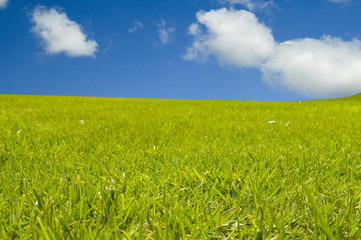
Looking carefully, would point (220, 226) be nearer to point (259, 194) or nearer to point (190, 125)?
point (259, 194)

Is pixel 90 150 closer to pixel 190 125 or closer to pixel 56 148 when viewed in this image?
pixel 56 148

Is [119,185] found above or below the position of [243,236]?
above

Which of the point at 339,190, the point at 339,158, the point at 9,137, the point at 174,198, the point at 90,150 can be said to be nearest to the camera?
A: the point at 174,198

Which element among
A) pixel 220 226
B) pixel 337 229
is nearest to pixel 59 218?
pixel 220 226

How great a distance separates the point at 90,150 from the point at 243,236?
2.57m

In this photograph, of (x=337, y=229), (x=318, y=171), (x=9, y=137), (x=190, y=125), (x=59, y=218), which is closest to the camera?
(x=337, y=229)

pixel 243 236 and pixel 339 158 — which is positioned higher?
pixel 339 158

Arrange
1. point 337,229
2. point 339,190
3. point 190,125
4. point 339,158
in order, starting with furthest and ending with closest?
point 190,125 → point 339,158 → point 339,190 → point 337,229

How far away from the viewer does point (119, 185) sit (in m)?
2.08

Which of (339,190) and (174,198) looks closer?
(174,198)

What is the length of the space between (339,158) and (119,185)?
2324mm

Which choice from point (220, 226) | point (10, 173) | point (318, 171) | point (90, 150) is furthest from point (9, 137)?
point (318, 171)

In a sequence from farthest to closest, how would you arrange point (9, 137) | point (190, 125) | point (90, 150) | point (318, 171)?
point (190, 125) → point (9, 137) → point (90, 150) → point (318, 171)

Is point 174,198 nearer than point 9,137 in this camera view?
Yes
